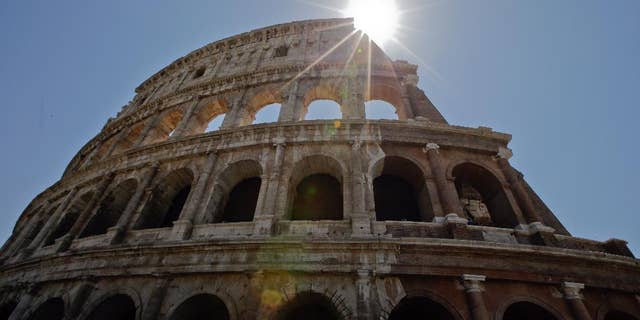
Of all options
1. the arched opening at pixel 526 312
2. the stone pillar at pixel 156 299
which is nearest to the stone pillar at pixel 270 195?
the stone pillar at pixel 156 299

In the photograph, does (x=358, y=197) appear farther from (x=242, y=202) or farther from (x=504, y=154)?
(x=504, y=154)

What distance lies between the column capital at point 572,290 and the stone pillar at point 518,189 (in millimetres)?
1631

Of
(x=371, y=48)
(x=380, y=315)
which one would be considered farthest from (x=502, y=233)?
(x=371, y=48)

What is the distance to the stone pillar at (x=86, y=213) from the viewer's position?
29.2 ft

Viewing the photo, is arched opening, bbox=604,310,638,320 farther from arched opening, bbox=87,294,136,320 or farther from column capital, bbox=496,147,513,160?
arched opening, bbox=87,294,136,320

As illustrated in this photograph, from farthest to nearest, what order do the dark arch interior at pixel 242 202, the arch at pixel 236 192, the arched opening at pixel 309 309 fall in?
1. the dark arch interior at pixel 242 202
2. the arch at pixel 236 192
3. the arched opening at pixel 309 309

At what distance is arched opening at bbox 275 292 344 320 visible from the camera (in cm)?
599

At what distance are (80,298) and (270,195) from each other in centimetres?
509

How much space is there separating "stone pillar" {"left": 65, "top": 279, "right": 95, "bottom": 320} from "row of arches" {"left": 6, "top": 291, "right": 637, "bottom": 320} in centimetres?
36

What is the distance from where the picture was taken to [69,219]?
10.7 m

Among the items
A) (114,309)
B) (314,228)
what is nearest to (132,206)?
(114,309)

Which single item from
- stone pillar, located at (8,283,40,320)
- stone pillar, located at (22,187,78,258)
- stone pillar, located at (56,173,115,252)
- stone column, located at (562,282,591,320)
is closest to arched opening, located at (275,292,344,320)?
stone column, located at (562,282,591,320)

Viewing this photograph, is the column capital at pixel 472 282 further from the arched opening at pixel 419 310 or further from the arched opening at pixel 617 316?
the arched opening at pixel 617 316

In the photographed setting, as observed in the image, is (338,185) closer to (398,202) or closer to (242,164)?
(398,202)
